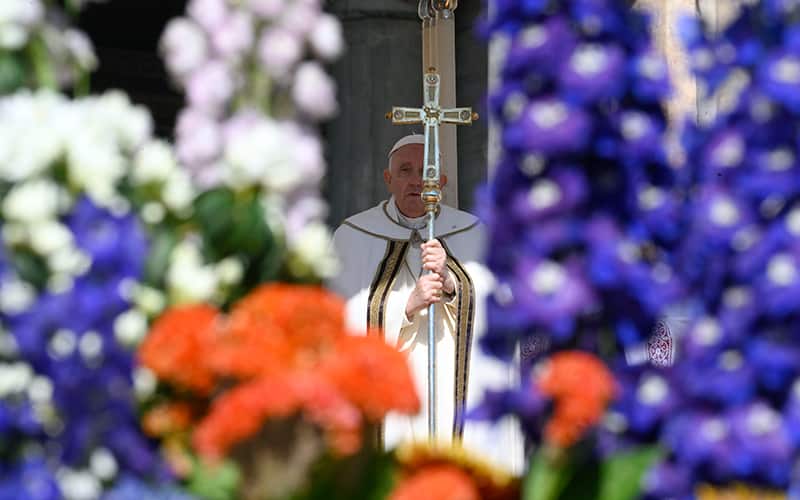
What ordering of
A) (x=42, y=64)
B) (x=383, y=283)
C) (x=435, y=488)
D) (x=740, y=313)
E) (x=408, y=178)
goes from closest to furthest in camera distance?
(x=435, y=488), (x=740, y=313), (x=42, y=64), (x=383, y=283), (x=408, y=178)

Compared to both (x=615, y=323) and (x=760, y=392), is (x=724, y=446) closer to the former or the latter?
(x=760, y=392)

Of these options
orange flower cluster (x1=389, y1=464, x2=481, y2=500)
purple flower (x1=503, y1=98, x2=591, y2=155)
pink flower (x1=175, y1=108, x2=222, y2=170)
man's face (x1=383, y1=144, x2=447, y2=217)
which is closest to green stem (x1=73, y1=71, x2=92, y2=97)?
pink flower (x1=175, y1=108, x2=222, y2=170)

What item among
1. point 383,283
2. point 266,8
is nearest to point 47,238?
point 266,8

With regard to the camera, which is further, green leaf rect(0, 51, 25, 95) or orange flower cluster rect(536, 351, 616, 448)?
green leaf rect(0, 51, 25, 95)

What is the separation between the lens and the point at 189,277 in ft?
7.18

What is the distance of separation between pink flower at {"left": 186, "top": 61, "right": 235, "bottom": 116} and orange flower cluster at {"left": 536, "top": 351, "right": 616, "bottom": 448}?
629mm

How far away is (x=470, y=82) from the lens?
32.7ft

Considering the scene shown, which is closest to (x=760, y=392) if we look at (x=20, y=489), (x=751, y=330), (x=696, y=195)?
(x=751, y=330)

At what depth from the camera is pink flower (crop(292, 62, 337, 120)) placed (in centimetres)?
227

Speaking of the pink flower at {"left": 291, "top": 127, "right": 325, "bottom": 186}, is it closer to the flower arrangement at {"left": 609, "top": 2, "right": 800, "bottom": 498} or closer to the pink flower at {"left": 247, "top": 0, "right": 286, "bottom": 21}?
the pink flower at {"left": 247, "top": 0, "right": 286, "bottom": 21}

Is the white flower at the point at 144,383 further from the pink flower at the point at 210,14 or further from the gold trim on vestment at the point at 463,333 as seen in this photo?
the gold trim on vestment at the point at 463,333

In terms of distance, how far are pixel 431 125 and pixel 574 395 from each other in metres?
4.74

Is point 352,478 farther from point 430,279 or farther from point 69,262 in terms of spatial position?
point 430,279

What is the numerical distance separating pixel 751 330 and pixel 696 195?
0.24 m
